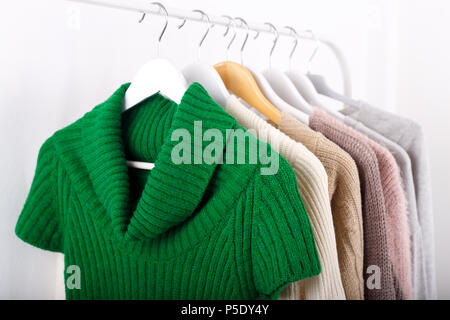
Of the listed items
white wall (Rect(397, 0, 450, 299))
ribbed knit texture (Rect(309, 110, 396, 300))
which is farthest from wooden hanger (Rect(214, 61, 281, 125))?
white wall (Rect(397, 0, 450, 299))

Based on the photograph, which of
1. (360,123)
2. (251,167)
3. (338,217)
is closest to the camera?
(251,167)

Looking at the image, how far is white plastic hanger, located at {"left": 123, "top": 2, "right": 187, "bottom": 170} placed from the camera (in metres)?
0.81

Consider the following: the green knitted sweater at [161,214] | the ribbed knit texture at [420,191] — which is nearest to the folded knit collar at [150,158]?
the green knitted sweater at [161,214]

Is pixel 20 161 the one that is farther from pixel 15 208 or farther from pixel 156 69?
pixel 156 69

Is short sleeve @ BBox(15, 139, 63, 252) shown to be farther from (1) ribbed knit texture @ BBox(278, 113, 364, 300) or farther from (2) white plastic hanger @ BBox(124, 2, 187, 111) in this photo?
(1) ribbed knit texture @ BBox(278, 113, 364, 300)

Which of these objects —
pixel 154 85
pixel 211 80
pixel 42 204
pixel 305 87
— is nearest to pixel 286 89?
pixel 305 87

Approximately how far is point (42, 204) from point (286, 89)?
22.1 inches

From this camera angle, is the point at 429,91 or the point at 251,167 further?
the point at 429,91

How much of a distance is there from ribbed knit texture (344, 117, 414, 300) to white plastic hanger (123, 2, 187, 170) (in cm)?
37

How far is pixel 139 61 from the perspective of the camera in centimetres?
119

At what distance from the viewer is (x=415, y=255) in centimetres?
92
